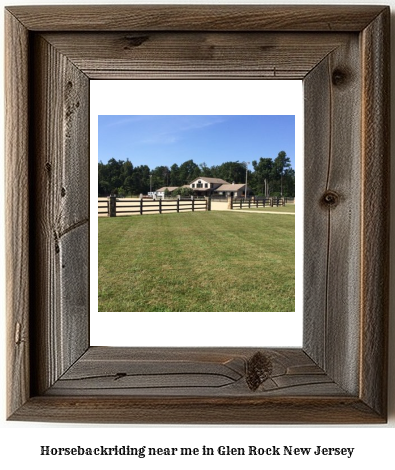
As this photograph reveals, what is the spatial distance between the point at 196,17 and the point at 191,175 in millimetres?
315

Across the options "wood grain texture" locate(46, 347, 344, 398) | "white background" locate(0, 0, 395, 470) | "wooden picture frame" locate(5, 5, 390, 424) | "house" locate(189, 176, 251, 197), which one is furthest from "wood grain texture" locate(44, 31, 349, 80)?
"wood grain texture" locate(46, 347, 344, 398)

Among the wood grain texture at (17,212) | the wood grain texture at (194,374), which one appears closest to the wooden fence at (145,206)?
the wood grain texture at (17,212)

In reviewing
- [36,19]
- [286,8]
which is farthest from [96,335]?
[286,8]

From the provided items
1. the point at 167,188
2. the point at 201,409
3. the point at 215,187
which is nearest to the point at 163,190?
the point at 167,188

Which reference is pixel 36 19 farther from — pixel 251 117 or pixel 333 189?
pixel 333 189

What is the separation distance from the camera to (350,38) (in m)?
0.83

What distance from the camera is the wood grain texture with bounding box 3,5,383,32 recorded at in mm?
820

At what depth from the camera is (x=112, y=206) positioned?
91 centimetres

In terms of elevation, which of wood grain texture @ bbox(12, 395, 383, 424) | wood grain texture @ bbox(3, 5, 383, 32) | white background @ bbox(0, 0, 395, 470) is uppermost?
wood grain texture @ bbox(3, 5, 383, 32)

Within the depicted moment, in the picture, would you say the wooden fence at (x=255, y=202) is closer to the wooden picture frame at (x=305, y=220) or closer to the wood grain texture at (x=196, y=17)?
the wooden picture frame at (x=305, y=220)

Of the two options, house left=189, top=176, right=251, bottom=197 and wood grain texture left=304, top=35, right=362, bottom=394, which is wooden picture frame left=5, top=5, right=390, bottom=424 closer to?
wood grain texture left=304, top=35, right=362, bottom=394

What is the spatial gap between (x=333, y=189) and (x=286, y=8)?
36 centimetres
